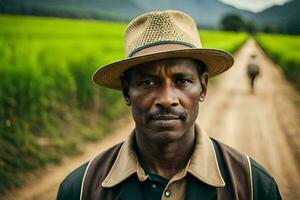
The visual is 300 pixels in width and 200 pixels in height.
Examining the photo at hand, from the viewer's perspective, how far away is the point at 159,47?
5.92ft

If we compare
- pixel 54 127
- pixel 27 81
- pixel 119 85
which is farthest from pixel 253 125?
pixel 119 85

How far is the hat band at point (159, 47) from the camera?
1.80 m

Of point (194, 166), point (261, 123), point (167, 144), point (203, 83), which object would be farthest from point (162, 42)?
point (261, 123)

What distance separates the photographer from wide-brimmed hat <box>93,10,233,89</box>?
1781 millimetres

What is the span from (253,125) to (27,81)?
513 centimetres

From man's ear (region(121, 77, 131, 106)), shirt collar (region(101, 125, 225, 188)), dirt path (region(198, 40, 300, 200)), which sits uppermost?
man's ear (region(121, 77, 131, 106))

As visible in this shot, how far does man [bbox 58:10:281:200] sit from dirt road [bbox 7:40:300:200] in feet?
12.4

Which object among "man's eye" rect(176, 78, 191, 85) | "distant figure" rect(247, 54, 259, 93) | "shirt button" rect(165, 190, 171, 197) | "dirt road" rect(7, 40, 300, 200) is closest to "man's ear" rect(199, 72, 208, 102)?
"man's eye" rect(176, 78, 191, 85)

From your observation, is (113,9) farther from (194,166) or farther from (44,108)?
(194,166)

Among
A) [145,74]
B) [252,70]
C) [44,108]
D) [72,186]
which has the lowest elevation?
[252,70]

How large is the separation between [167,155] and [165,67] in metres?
0.41

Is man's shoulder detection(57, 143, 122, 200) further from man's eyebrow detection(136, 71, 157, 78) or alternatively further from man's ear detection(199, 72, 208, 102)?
man's ear detection(199, 72, 208, 102)

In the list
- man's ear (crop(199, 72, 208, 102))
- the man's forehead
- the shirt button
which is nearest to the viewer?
the shirt button

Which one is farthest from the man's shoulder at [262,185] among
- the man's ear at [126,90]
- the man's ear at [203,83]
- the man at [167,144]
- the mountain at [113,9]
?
the mountain at [113,9]
